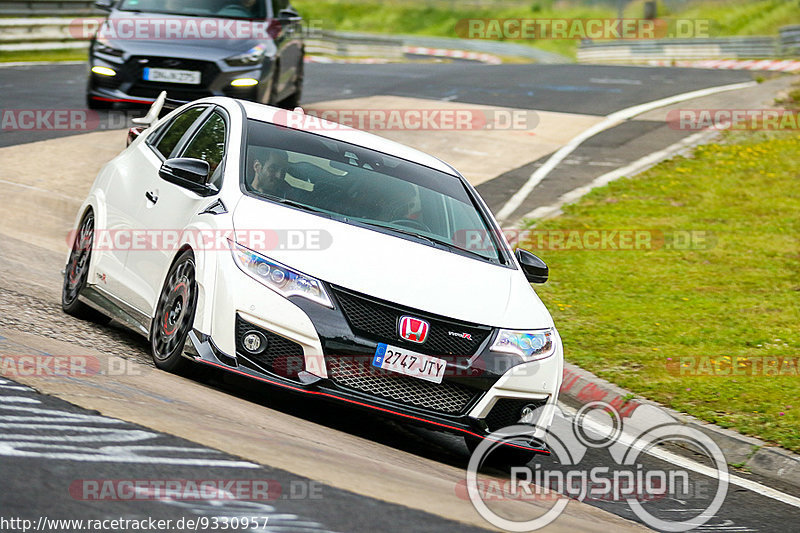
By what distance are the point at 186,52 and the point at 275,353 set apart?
9992 millimetres

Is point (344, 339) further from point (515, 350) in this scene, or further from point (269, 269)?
point (515, 350)

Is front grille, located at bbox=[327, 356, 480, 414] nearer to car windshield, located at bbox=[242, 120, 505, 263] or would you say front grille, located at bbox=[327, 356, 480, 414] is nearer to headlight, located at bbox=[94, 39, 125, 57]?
car windshield, located at bbox=[242, 120, 505, 263]

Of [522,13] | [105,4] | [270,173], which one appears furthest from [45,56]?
[522,13]

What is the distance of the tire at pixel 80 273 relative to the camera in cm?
794

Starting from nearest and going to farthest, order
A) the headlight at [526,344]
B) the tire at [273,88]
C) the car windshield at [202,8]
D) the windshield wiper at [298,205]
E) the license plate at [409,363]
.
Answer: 1. the license plate at [409,363]
2. the headlight at [526,344]
3. the windshield wiper at [298,205]
4. the tire at [273,88]
5. the car windshield at [202,8]

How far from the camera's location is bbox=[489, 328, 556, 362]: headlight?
619 cm

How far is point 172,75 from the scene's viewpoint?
49.7 ft

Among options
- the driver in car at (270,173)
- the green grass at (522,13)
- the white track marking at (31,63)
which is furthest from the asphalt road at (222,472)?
the green grass at (522,13)

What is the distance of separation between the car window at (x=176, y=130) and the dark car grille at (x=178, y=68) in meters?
7.25

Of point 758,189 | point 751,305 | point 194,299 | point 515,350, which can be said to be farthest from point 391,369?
point 758,189

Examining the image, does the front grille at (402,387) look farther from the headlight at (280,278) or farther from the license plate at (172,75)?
the license plate at (172,75)

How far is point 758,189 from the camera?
16.5 meters

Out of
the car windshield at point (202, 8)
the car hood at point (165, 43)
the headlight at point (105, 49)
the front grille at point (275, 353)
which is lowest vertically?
the front grille at point (275, 353)

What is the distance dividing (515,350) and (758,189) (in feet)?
37.1
